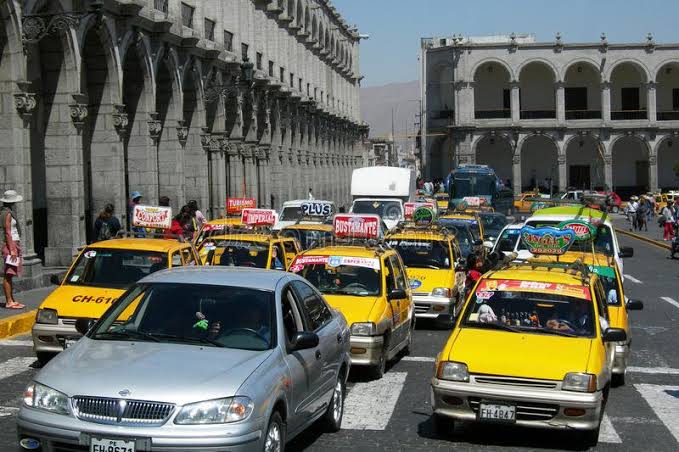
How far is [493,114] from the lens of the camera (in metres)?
83.5

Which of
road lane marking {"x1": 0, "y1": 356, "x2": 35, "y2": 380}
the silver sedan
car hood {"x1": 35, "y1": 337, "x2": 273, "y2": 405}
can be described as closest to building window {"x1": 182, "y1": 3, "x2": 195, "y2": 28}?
road lane marking {"x1": 0, "y1": 356, "x2": 35, "y2": 380}

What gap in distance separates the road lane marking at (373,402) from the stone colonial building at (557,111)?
226 ft

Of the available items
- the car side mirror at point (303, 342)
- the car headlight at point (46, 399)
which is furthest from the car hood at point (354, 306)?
the car headlight at point (46, 399)

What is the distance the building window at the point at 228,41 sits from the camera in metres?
41.1

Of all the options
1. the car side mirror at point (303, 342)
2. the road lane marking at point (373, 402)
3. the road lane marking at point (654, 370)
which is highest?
the car side mirror at point (303, 342)

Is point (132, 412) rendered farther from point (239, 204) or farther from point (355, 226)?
point (239, 204)

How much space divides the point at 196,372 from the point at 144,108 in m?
23.7

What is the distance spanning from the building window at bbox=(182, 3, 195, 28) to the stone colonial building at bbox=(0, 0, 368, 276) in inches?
2.7

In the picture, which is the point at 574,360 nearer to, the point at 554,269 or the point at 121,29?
the point at 554,269

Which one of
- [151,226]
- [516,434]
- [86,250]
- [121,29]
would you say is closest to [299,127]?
[121,29]

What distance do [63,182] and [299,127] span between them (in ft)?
106

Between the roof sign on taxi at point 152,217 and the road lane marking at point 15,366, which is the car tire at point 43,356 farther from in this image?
the roof sign on taxi at point 152,217

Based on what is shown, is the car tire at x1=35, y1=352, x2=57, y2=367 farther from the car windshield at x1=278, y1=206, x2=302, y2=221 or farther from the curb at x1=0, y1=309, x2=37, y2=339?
the car windshield at x1=278, y1=206, x2=302, y2=221

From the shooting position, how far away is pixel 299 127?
184ft
